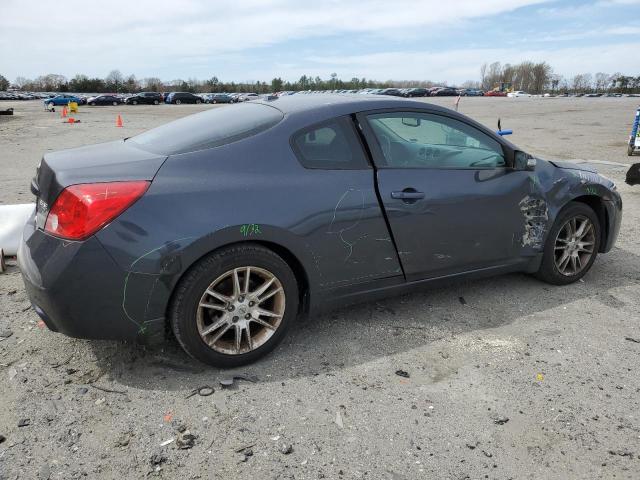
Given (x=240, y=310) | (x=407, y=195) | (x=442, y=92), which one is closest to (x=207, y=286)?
(x=240, y=310)

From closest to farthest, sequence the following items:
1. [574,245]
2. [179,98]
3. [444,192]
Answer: [444,192] < [574,245] < [179,98]

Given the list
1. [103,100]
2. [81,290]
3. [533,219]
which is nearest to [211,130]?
[81,290]

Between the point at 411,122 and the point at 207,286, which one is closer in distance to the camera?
the point at 207,286

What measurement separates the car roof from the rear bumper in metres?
1.50

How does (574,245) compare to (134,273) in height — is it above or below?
below

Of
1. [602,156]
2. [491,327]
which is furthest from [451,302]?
[602,156]

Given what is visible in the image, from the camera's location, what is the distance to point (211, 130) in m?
3.41

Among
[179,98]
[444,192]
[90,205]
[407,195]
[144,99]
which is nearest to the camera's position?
[90,205]

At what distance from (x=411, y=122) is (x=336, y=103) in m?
0.60

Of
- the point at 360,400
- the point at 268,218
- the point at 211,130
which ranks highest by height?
the point at 211,130

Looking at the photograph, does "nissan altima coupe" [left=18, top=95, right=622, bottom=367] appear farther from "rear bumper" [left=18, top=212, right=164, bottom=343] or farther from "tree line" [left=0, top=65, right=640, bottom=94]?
"tree line" [left=0, top=65, right=640, bottom=94]

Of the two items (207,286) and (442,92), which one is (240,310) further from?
(442,92)

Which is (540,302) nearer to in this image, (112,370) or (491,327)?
(491,327)

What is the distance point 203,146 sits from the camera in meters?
3.13
